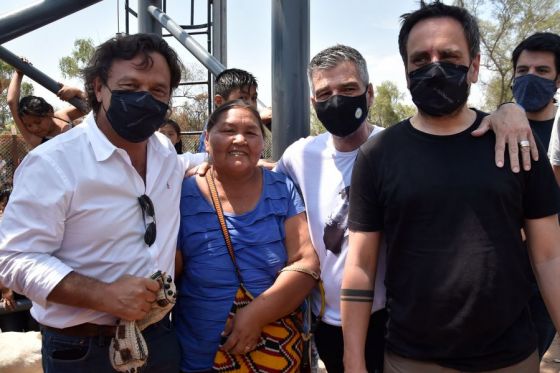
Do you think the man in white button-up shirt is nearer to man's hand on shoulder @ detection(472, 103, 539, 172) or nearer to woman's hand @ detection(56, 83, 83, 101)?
man's hand on shoulder @ detection(472, 103, 539, 172)

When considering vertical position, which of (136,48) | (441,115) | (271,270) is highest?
(136,48)

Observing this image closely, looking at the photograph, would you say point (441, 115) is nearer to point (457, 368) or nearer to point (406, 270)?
point (406, 270)

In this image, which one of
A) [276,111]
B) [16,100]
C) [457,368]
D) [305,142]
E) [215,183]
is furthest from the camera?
[16,100]

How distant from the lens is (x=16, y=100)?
4.29m

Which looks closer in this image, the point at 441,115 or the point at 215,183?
the point at 441,115

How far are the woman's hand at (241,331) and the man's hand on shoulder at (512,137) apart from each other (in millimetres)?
1046

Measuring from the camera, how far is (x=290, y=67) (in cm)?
261

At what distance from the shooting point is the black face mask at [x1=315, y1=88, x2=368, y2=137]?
6.66 feet

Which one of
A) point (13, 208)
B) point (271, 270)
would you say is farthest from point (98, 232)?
point (271, 270)

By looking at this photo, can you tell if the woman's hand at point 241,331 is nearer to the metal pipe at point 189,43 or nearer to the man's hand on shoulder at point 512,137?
the man's hand on shoulder at point 512,137

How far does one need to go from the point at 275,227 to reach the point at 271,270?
7.0 inches

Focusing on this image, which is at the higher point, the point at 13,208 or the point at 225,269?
the point at 13,208

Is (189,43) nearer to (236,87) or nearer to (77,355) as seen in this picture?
(236,87)

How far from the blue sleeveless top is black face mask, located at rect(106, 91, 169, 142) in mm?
353
